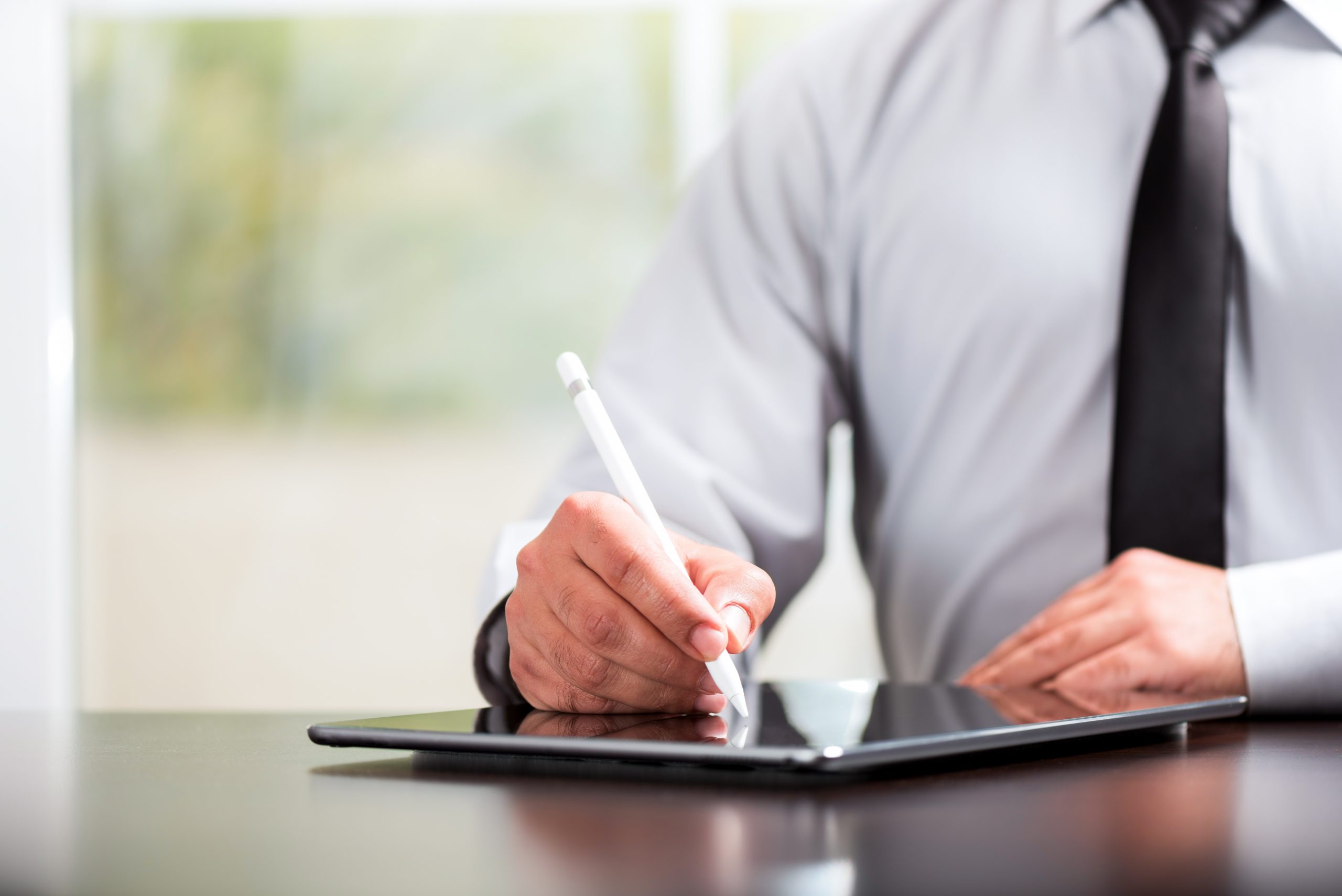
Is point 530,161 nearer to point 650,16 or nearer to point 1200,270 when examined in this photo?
point 650,16

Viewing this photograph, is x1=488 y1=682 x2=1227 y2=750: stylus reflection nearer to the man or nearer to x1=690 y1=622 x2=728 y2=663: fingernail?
x1=690 y1=622 x2=728 y2=663: fingernail

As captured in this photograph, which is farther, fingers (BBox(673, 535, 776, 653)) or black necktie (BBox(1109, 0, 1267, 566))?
black necktie (BBox(1109, 0, 1267, 566))

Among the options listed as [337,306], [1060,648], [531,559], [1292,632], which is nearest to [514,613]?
[531,559]

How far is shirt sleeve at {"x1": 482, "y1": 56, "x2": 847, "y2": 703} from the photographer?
3.36ft

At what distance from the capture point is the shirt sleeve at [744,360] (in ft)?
3.36

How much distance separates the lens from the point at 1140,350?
91 cm

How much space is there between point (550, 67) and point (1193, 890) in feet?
8.16

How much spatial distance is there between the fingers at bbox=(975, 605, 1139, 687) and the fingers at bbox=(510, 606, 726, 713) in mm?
285

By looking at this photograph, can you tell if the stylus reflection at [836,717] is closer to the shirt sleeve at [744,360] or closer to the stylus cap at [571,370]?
Result: the stylus cap at [571,370]

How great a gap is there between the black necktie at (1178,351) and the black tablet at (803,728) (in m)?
0.35

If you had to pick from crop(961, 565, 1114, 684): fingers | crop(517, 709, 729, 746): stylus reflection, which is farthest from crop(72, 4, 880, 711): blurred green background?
crop(517, 709, 729, 746): stylus reflection

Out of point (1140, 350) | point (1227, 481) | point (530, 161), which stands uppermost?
point (530, 161)

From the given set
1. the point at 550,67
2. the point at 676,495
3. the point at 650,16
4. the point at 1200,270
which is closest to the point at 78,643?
the point at 550,67

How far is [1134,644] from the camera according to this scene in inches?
30.0
